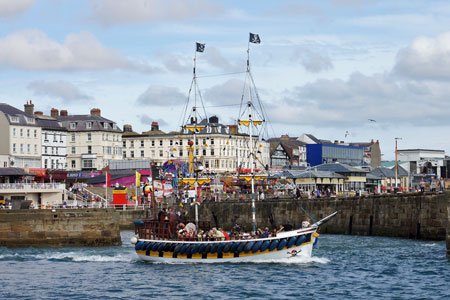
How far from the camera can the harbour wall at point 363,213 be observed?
3068 inches

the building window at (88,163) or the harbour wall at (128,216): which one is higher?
the building window at (88,163)

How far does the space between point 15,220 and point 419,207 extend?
119ft

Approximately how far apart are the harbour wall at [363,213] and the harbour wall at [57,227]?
49.1ft

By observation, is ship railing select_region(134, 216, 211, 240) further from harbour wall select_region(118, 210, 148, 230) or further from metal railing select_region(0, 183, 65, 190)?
harbour wall select_region(118, 210, 148, 230)

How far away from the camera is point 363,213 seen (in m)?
90.2

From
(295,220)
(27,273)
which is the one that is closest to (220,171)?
(295,220)

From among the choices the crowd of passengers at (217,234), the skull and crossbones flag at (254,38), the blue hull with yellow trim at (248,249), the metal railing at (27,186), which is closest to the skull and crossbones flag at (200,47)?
the skull and crossbones flag at (254,38)

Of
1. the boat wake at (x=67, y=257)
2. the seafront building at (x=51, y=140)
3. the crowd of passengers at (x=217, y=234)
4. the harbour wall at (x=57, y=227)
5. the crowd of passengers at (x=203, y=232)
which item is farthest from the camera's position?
the seafront building at (x=51, y=140)

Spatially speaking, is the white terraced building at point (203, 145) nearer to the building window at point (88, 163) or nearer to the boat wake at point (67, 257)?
the building window at point (88, 163)

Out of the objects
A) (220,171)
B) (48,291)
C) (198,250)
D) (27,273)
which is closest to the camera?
(48,291)

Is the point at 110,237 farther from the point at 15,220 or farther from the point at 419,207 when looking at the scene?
the point at 419,207


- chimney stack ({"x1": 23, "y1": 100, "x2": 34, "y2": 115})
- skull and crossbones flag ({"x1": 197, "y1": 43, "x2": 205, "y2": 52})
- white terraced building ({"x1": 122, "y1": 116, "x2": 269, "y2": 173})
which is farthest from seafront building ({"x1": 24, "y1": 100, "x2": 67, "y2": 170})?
skull and crossbones flag ({"x1": 197, "y1": 43, "x2": 205, "y2": 52})

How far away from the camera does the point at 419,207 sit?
80.1 m

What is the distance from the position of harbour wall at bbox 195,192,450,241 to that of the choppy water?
5.27 m
